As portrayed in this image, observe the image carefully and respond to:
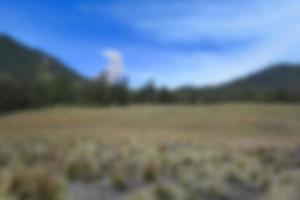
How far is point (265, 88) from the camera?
18.4ft

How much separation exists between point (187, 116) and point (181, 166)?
0.76 metres

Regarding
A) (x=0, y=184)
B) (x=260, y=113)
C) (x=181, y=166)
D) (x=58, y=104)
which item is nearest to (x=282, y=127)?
(x=260, y=113)

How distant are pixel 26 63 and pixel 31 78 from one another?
358mm

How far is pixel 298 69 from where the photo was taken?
17.6 ft

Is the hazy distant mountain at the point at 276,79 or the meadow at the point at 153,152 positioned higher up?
the hazy distant mountain at the point at 276,79

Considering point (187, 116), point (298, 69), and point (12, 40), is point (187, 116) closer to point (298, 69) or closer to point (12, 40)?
point (298, 69)

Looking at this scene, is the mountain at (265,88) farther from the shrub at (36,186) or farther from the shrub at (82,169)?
the shrub at (36,186)

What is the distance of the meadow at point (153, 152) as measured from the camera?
4195 millimetres

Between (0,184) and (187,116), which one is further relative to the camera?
Answer: (187,116)

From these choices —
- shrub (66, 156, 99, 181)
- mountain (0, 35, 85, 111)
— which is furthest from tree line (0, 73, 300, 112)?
shrub (66, 156, 99, 181)

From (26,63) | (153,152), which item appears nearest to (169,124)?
(153,152)

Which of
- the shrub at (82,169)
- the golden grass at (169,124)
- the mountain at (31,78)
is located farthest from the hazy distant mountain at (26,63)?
the shrub at (82,169)

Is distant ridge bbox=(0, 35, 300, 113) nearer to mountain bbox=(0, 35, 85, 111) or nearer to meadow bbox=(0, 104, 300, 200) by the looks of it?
mountain bbox=(0, 35, 85, 111)

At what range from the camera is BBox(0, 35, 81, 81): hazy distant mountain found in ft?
16.6
